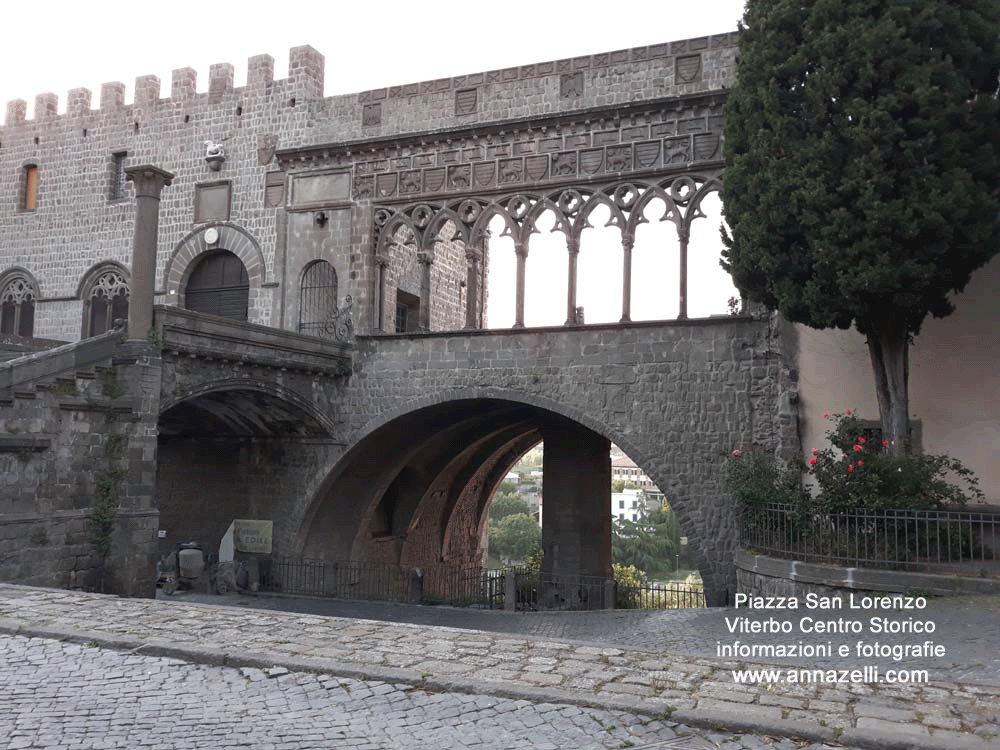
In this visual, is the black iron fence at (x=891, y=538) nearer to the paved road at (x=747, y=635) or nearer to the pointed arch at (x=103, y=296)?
the paved road at (x=747, y=635)

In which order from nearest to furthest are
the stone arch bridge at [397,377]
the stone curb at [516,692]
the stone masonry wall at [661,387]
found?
the stone curb at [516,692] → the stone arch bridge at [397,377] → the stone masonry wall at [661,387]

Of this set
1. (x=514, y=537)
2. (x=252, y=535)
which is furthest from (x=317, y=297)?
(x=514, y=537)

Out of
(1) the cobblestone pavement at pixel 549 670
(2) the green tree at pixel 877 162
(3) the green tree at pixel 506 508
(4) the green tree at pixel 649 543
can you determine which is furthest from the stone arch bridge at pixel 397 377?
(3) the green tree at pixel 506 508

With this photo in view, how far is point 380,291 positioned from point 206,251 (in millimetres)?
4849

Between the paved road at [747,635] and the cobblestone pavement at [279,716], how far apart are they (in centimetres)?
196

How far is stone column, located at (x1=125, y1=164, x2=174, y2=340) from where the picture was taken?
14.5m

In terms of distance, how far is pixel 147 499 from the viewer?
1463 centimetres

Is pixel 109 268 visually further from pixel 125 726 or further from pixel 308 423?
pixel 125 726

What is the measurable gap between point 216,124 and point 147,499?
10.9 meters

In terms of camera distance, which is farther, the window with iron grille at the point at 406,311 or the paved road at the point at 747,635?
the window with iron grille at the point at 406,311

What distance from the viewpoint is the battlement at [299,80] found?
1756cm

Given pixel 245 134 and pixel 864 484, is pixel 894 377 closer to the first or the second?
pixel 864 484

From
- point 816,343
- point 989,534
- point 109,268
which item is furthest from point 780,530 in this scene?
point 109,268

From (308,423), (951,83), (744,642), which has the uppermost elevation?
(951,83)
